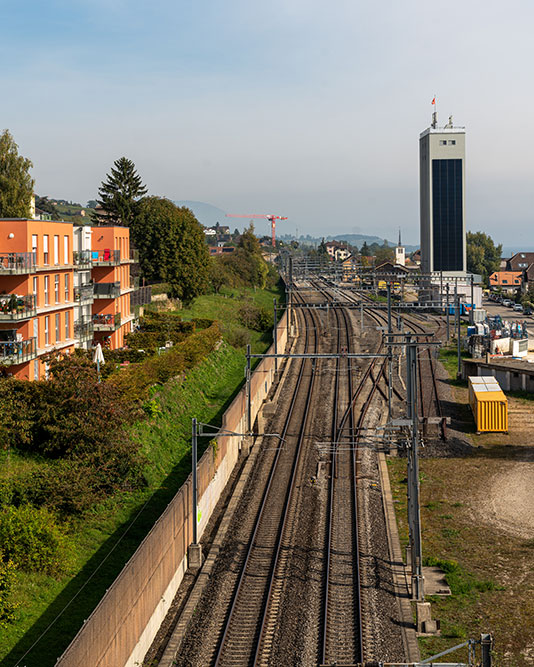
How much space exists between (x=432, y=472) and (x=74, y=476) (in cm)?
1785

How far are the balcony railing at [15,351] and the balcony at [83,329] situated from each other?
7.43 m

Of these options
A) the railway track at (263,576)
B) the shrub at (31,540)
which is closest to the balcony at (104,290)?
the railway track at (263,576)

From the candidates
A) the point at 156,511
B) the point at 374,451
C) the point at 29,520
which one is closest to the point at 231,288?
the point at 374,451

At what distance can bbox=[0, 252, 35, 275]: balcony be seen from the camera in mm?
31222

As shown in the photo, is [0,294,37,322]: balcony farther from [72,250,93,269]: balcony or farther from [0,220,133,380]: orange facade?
[72,250,93,269]: balcony

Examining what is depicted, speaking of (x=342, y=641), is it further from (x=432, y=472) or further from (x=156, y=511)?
(x=432, y=472)

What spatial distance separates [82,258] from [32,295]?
387 inches

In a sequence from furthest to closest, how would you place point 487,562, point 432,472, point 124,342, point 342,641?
point 124,342 < point 432,472 < point 487,562 < point 342,641

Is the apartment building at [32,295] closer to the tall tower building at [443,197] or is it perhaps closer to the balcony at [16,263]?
the balcony at [16,263]

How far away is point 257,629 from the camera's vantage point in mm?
19500

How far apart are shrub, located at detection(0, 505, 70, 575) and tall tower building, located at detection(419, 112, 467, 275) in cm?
11135

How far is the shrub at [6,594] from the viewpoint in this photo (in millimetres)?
16781

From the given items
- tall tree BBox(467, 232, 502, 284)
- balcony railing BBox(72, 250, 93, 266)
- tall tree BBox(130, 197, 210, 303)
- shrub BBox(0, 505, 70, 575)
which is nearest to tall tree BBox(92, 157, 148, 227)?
tall tree BBox(130, 197, 210, 303)

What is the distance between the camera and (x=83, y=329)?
131 ft
